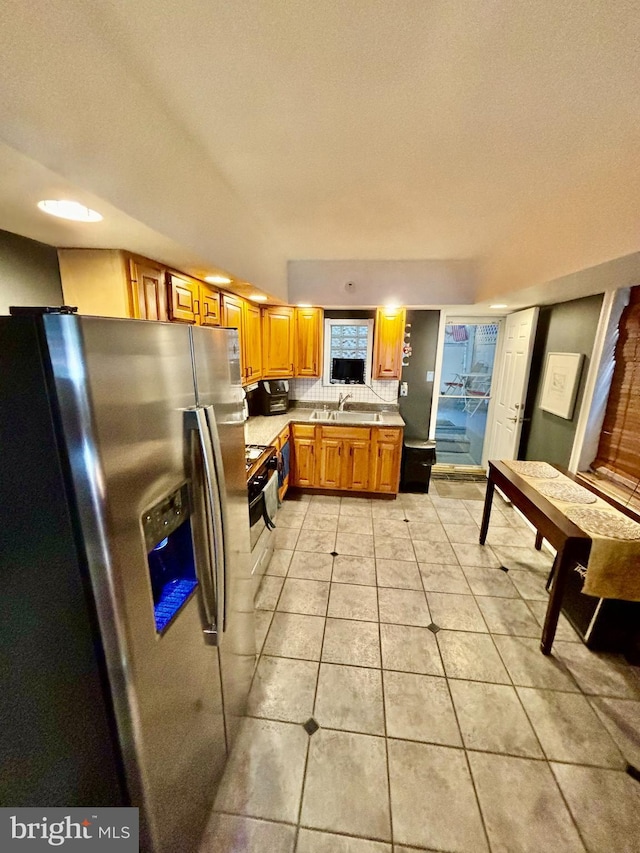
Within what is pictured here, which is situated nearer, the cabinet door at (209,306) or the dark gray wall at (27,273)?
the dark gray wall at (27,273)

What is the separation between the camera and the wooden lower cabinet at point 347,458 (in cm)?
362

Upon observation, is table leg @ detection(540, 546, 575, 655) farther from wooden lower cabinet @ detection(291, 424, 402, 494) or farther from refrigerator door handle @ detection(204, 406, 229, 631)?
wooden lower cabinet @ detection(291, 424, 402, 494)

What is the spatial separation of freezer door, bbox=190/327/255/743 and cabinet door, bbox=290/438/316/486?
211 centimetres

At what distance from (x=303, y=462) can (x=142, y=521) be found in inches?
117

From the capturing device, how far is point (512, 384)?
3.73 m

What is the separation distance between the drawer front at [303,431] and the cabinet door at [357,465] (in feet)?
1.34

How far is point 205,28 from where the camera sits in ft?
3.01

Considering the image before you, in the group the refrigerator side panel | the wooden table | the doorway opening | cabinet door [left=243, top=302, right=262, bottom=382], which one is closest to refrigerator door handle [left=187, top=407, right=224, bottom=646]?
the refrigerator side panel

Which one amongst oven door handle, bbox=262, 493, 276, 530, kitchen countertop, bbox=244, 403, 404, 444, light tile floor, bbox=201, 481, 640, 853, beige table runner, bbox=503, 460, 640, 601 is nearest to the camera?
light tile floor, bbox=201, 481, 640, 853

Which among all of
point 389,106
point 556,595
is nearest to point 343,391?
point 556,595

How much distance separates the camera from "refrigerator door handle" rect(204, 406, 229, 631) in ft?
3.43

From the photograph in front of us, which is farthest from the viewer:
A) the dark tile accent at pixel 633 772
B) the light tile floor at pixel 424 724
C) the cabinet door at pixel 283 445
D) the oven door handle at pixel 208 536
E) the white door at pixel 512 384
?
the white door at pixel 512 384

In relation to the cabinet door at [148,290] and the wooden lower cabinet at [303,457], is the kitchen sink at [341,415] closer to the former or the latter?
the wooden lower cabinet at [303,457]

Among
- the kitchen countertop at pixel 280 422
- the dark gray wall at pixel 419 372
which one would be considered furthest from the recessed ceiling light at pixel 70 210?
the dark gray wall at pixel 419 372
